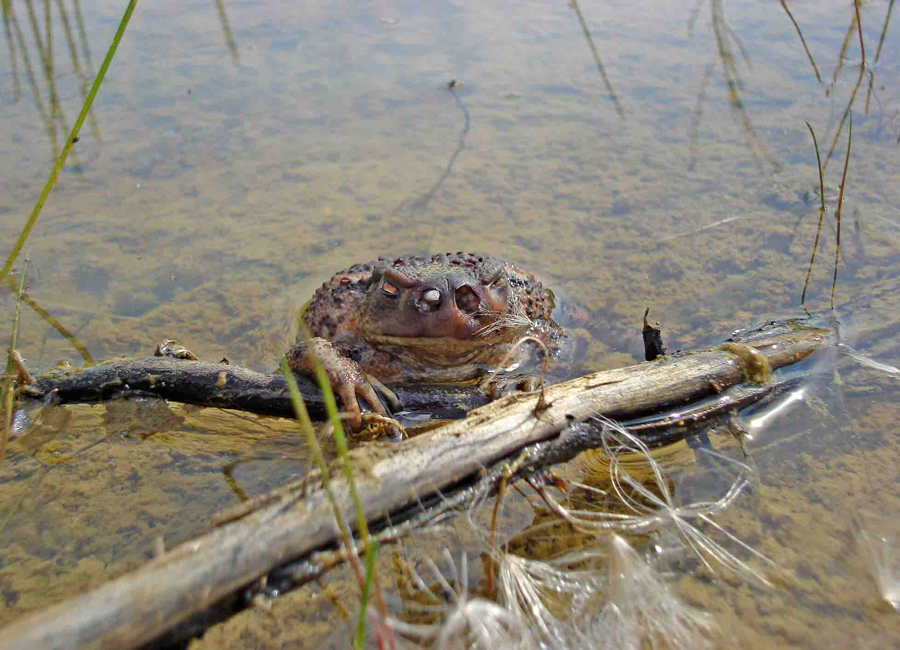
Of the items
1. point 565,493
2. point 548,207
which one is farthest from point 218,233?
point 565,493

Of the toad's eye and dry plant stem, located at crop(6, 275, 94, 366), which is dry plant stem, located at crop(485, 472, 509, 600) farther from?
dry plant stem, located at crop(6, 275, 94, 366)

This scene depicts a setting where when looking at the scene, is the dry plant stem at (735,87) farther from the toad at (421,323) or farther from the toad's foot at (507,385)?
the toad's foot at (507,385)

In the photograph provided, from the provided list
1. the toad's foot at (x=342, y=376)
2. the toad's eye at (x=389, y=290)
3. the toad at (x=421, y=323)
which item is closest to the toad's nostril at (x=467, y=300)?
the toad at (x=421, y=323)

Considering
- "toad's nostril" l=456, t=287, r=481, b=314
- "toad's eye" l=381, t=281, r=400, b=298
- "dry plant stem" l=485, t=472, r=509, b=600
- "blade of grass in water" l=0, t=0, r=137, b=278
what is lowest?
"toad's eye" l=381, t=281, r=400, b=298

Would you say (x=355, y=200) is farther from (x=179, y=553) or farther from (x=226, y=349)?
(x=179, y=553)

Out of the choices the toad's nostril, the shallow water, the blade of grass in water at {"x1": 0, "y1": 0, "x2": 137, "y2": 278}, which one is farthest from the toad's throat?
the blade of grass in water at {"x1": 0, "y1": 0, "x2": 137, "y2": 278}

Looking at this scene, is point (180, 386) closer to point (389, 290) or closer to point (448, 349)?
point (389, 290)
